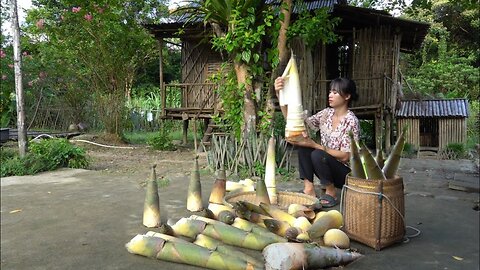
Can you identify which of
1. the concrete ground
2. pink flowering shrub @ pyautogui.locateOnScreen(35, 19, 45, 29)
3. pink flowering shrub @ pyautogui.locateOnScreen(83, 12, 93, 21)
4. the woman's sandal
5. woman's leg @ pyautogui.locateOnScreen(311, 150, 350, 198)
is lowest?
the concrete ground

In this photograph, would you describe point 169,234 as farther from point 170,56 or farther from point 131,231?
point 170,56

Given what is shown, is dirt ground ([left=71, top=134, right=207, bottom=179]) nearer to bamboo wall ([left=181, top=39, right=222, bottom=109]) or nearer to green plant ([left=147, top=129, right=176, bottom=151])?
green plant ([left=147, top=129, right=176, bottom=151])

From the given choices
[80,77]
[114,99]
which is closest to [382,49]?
[114,99]

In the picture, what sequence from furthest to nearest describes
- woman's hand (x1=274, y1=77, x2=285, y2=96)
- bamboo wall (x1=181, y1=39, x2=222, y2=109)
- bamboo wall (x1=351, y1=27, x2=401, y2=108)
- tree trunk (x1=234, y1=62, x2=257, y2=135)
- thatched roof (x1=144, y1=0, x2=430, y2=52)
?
bamboo wall (x1=181, y1=39, x2=222, y2=109)
bamboo wall (x1=351, y1=27, x2=401, y2=108)
thatched roof (x1=144, y1=0, x2=430, y2=52)
tree trunk (x1=234, y1=62, x2=257, y2=135)
woman's hand (x1=274, y1=77, x2=285, y2=96)

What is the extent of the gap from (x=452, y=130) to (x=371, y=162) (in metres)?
9.87

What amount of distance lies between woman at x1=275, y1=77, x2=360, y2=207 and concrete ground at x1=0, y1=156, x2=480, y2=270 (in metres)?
0.69

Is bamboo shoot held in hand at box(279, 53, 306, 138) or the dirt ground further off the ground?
bamboo shoot held in hand at box(279, 53, 306, 138)

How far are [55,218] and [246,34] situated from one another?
3650 millimetres

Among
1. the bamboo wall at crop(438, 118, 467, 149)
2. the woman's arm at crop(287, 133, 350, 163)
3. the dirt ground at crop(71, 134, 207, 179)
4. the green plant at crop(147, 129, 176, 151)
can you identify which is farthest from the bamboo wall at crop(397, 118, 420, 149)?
the woman's arm at crop(287, 133, 350, 163)

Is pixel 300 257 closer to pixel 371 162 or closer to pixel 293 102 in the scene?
pixel 371 162

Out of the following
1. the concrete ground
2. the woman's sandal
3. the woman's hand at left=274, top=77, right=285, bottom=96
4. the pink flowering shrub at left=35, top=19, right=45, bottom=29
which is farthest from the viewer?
the pink flowering shrub at left=35, top=19, right=45, bottom=29

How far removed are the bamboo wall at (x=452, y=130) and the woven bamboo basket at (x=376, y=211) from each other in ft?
31.0

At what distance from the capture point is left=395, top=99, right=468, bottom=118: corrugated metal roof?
11.1 m

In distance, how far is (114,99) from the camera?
11758mm
